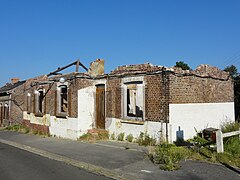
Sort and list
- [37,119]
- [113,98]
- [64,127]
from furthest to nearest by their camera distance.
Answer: [37,119] < [64,127] < [113,98]

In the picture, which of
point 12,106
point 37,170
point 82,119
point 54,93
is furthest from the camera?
point 12,106

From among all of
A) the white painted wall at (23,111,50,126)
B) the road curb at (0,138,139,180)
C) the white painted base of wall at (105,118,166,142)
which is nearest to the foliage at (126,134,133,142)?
the white painted base of wall at (105,118,166,142)

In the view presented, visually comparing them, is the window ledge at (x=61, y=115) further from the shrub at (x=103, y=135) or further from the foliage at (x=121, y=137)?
the foliage at (x=121, y=137)

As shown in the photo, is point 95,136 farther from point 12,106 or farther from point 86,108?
point 12,106

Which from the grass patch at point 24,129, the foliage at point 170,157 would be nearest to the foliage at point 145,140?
the foliage at point 170,157

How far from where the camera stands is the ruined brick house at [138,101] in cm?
1096

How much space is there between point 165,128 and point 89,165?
4172mm

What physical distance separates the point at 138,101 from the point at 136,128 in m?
1.39

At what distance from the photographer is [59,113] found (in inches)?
598

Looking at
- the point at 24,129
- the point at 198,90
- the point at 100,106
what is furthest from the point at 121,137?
the point at 24,129

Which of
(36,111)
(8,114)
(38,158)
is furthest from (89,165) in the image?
(8,114)

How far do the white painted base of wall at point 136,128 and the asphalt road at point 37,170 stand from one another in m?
4.40

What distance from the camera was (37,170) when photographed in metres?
7.50

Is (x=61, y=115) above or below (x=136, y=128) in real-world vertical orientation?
above
